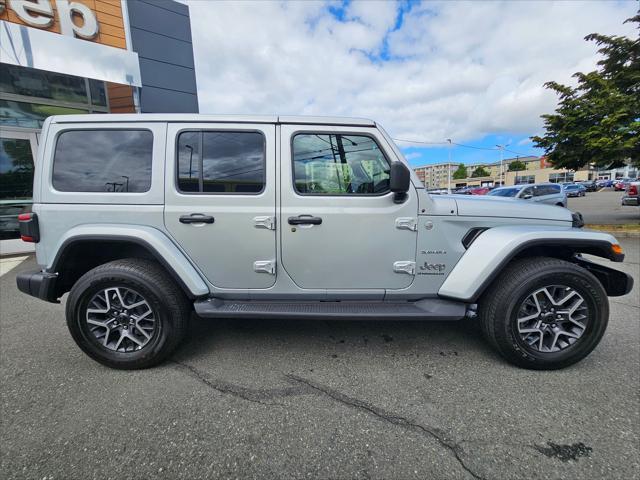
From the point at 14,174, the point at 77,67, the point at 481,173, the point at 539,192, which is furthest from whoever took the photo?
the point at 481,173

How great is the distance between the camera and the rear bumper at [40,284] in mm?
2389

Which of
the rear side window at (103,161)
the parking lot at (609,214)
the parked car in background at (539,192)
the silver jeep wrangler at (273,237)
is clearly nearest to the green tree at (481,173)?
the parking lot at (609,214)

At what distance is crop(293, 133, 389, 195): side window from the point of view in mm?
2439

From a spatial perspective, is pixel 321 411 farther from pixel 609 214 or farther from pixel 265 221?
pixel 609 214

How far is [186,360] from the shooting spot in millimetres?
2551

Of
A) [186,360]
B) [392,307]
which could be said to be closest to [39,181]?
[186,360]

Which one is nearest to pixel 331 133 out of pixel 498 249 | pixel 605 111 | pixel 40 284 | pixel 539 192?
pixel 498 249

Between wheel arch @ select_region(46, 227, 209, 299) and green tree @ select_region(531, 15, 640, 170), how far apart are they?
36.9 feet

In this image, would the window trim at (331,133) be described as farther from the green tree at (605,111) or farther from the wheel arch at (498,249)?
the green tree at (605,111)

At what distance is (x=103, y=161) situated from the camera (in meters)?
2.42

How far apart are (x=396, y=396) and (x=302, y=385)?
0.70m

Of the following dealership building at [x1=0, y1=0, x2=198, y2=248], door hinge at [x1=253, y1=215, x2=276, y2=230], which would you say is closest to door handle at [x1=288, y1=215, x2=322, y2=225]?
door hinge at [x1=253, y1=215, x2=276, y2=230]

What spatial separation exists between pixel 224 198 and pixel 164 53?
345 inches

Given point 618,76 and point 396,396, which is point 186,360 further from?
point 618,76
